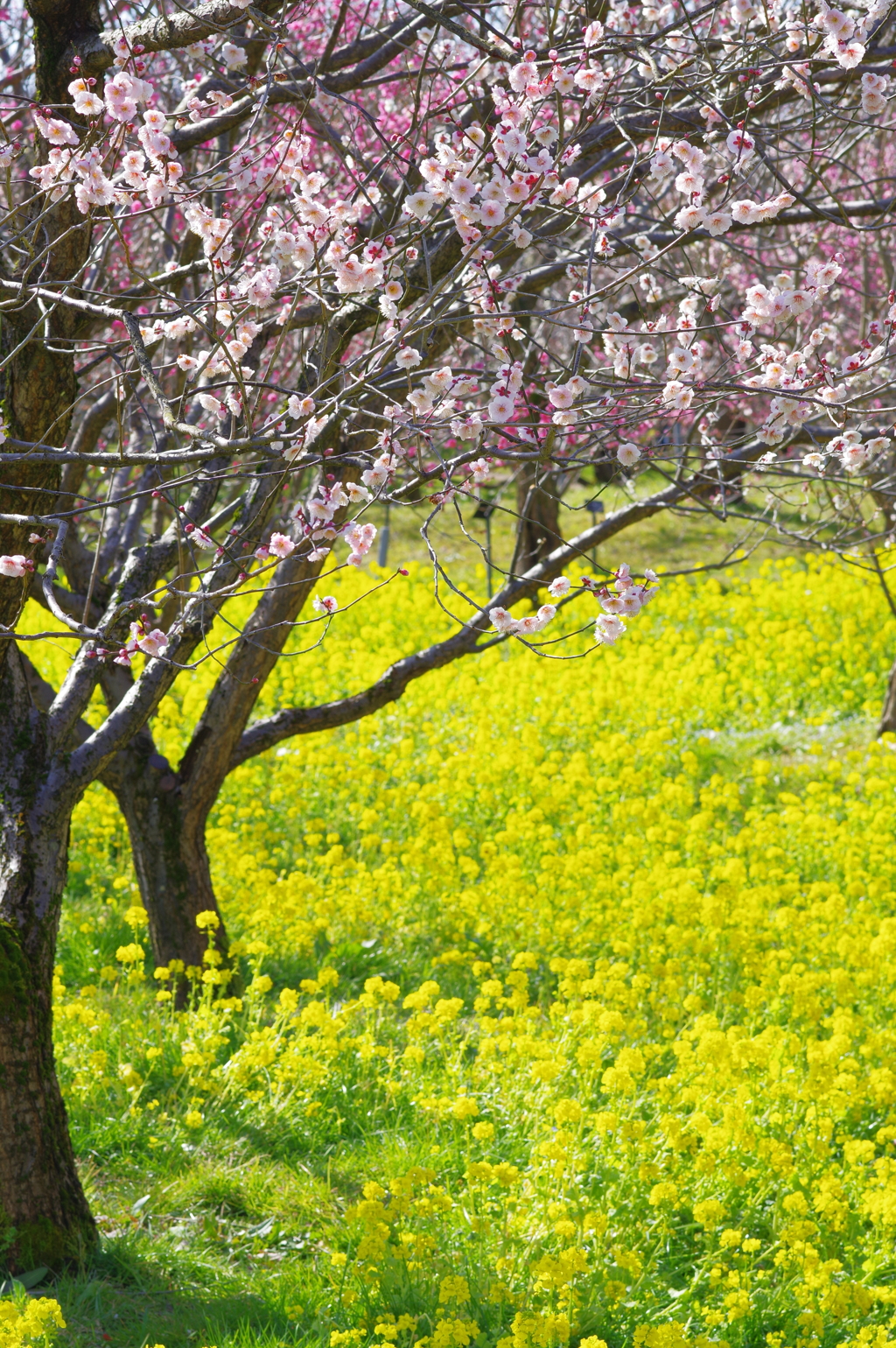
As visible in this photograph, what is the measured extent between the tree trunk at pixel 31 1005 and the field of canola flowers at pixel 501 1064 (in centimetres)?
23

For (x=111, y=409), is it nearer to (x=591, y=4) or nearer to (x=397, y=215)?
(x=397, y=215)

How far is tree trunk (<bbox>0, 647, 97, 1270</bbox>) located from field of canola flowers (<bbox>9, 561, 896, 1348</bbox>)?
23 cm

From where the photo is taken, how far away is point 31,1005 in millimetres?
3514

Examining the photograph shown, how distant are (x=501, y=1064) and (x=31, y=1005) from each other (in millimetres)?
1676

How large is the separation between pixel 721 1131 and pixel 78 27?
377 cm

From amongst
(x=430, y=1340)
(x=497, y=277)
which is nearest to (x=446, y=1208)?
(x=430, y=1340)

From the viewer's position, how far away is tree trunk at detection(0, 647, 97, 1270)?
3473 mm

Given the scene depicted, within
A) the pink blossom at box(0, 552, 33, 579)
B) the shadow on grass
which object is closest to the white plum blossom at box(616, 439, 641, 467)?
the pink blossom at box(0, 552, 33, 579)

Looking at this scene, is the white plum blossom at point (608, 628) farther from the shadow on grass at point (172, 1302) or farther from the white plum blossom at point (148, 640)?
the shadow on grass at point (172, 1302)

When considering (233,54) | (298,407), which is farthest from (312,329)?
(298,407)

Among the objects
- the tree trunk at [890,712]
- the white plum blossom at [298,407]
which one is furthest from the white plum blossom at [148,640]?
the tree trunk at [890,712]

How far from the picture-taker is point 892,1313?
12.1ft

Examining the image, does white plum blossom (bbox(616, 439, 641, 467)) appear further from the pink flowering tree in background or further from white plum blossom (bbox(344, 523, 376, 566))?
white plum blossom (bbox(344, 523, 376, 566))

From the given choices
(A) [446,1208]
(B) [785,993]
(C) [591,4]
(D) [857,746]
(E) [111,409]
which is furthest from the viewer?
(D) [857,746]
